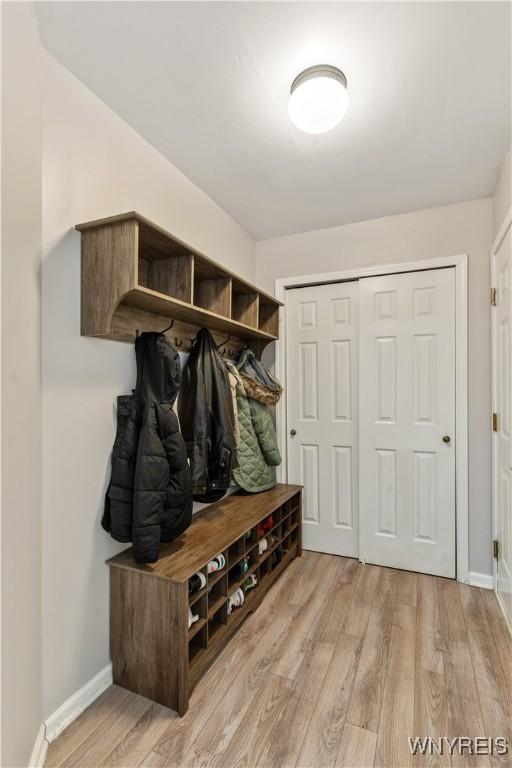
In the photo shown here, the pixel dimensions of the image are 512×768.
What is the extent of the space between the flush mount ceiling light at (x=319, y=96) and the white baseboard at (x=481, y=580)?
2.69 metres

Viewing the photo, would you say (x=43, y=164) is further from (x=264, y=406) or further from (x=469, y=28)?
(x=264, y=406)

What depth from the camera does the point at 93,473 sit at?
151 centimetres

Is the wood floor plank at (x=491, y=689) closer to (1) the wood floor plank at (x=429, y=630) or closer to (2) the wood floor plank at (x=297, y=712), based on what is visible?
(1) the wood floor plank at (x=429, y=630)

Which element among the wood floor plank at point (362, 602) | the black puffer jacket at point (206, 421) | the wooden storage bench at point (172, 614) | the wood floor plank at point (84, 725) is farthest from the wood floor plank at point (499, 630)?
the wood floor plank at point (84, 725)

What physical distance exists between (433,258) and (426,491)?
1.60 meters

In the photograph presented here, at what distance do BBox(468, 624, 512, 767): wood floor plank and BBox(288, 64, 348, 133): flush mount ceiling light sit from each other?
2407 millimetres

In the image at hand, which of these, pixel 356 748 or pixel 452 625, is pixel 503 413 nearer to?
pixel 452 625

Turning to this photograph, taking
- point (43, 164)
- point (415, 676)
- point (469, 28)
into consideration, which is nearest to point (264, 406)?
point (415, 676)

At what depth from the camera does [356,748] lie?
1.26 meters

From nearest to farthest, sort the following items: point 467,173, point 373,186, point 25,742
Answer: point 25,742 < point 467,173 < point 373,186

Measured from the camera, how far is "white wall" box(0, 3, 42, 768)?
1031 millimetres

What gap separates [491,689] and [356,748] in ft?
2.22

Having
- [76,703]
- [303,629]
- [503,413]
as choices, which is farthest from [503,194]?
[76,703]

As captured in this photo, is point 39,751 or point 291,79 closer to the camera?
point 39,751
